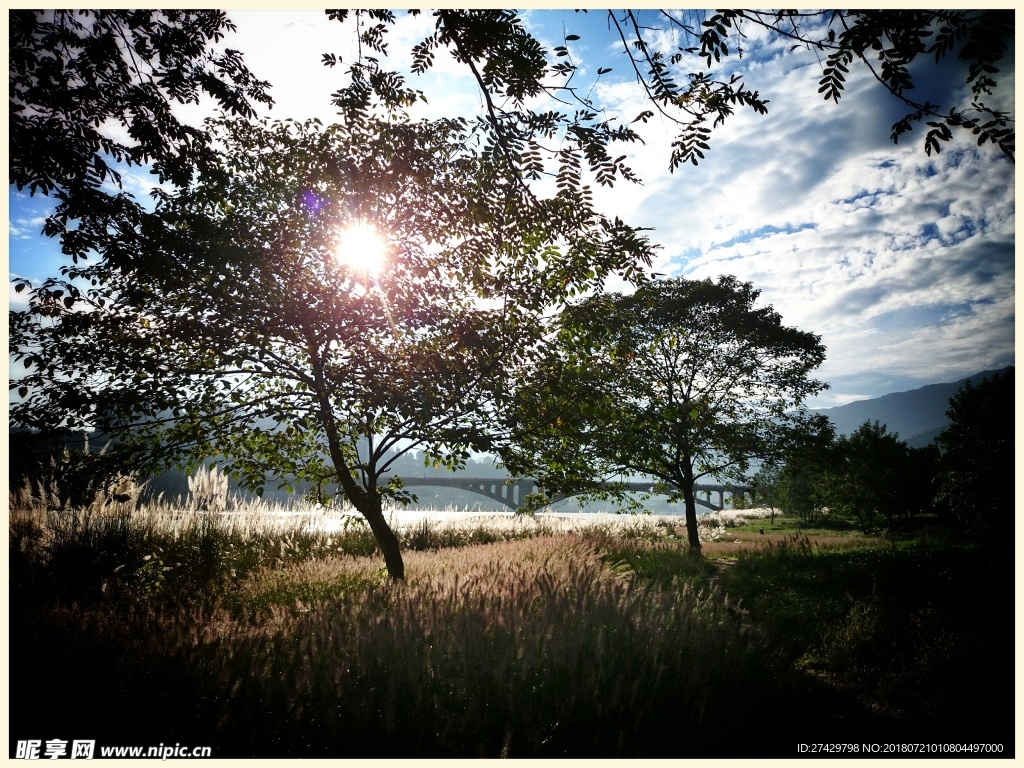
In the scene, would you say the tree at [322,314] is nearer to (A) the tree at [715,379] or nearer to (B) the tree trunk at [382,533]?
(B) the tree trunk at [382,533]

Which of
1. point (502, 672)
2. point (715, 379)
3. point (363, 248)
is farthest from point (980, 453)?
point (363, 248)

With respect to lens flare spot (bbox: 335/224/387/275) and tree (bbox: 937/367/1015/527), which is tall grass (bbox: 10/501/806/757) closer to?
lens flare spot (bbox: 335/224/387/275)

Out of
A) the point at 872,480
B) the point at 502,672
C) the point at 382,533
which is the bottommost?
the point at 872,480

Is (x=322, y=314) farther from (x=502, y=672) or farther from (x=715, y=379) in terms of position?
(x=715, y=379)

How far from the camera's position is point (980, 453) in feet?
66.1

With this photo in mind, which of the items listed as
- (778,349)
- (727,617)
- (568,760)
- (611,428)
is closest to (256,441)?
(611,428)

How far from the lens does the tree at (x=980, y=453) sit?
17.7 meters

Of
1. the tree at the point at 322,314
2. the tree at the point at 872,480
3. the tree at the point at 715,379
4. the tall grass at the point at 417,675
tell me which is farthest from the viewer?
the tree at the point at 872,480

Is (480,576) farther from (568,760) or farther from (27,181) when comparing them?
(27,181)

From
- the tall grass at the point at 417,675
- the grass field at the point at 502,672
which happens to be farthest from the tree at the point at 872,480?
the tall grass at the point at 417,675

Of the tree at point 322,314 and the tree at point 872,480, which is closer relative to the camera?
the tree at point 322,314

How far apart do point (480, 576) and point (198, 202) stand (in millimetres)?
6147

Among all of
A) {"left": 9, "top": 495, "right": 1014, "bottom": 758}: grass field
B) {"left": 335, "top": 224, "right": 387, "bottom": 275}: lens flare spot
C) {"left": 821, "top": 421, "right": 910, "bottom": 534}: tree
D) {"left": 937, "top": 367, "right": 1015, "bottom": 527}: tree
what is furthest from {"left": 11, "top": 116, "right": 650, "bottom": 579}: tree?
{"left": 821, "top": 421, "right": 910, "bottom": 534}: tree

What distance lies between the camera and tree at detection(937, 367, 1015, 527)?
1769 centimetres
